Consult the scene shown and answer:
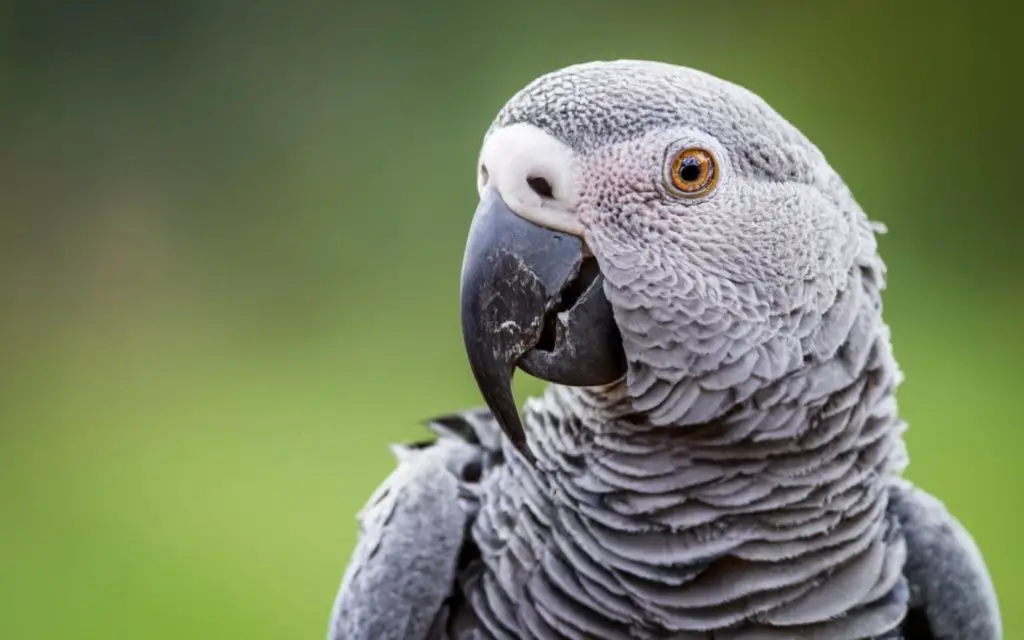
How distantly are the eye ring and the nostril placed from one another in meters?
0.13

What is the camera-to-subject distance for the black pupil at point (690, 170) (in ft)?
3.23

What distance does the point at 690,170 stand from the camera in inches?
38.8

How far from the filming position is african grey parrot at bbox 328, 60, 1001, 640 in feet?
3.17

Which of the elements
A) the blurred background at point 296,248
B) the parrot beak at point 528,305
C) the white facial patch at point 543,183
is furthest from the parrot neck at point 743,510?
the blurred background at point 296,248

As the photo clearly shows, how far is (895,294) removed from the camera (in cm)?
Answer: 253

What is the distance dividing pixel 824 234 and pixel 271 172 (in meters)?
1.97

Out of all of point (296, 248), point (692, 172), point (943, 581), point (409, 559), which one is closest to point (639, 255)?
point (692, 172)

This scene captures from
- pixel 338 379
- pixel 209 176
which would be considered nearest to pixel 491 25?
pixel 209 176

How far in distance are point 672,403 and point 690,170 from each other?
261mm

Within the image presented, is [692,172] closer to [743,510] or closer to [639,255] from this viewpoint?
[639,255]

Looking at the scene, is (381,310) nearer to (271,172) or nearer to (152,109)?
(271,172)

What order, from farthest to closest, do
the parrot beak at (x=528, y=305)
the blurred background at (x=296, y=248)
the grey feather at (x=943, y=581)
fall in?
the blurred background at (x=296, y=248) → the grey feather at (x=943, y=581) → the parrot beak at (x=528, y=305)

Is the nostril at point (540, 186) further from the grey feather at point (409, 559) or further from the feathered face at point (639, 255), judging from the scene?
the grey feather at point (409, 559)

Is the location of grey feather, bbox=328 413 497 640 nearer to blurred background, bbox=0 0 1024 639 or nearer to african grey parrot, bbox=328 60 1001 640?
african grey parrot, bbox=328 60 1001 640
